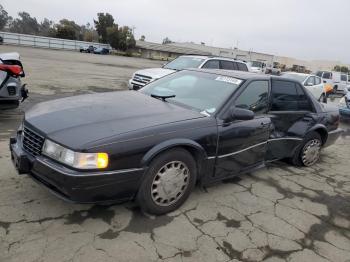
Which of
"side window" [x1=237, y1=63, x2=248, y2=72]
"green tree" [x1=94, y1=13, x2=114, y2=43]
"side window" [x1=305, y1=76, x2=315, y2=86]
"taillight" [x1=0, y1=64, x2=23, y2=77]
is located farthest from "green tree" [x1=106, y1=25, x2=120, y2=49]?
"taillight" [x1=0, y1=64, x2=23, y2=77]

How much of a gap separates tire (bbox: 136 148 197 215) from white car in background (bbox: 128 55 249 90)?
6.97 metres

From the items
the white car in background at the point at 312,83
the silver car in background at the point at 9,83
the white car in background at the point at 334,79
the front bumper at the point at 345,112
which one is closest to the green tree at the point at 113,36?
the white car in background at the point at 334,79

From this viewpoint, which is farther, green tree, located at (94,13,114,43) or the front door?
green tree, located at (94,13,114,43)

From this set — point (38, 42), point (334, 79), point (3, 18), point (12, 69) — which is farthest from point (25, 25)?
point (12, 69)

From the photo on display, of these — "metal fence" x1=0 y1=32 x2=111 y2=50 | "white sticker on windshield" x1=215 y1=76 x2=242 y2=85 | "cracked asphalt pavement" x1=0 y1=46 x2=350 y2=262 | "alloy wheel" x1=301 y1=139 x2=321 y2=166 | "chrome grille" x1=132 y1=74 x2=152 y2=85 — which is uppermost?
"metal fence" x1=0 y1=32 x2=111 y2=50

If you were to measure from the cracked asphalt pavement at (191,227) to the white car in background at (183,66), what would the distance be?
6.33 meters

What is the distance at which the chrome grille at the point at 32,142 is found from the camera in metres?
3.12

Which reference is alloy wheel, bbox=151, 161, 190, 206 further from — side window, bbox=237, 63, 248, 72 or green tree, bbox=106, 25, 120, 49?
green tree, bbox=106, 25, 120, 49

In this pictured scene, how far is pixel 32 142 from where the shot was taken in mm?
3221

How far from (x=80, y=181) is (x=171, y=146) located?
95 cm

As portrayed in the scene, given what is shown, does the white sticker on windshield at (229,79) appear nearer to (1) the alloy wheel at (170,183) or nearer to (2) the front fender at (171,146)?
(2) the front fender at (171,146)

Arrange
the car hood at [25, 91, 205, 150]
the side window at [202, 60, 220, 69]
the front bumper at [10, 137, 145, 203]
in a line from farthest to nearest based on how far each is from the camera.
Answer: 1. the side window at [202, 60, 220, 69]
2. the car hood at [25, 91, 205, 150]
3. the front bumper at [10, 137, 145, 203]

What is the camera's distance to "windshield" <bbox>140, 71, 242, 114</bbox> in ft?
13.2

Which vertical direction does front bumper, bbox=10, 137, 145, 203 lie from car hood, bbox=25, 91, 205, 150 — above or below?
below
